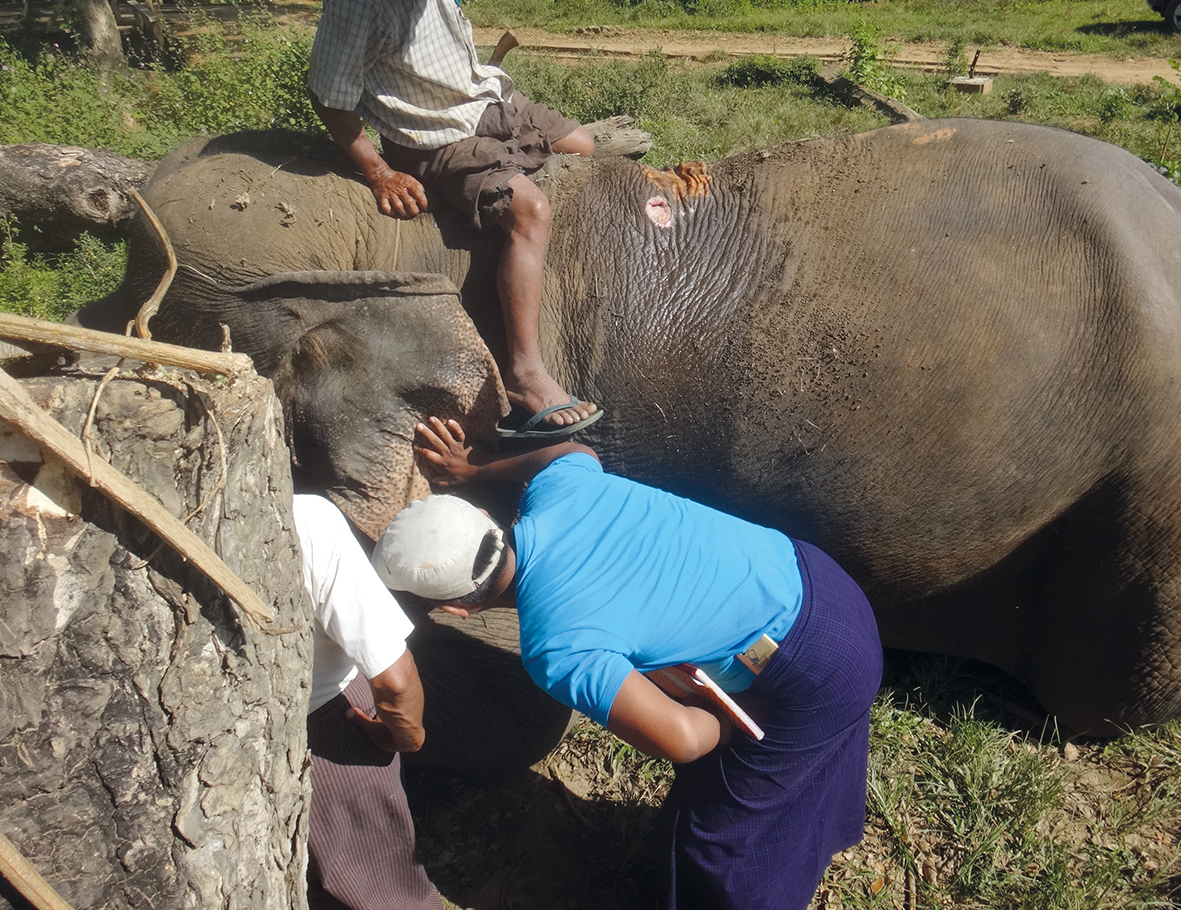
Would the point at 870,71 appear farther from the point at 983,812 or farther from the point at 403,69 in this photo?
the point at 983,812

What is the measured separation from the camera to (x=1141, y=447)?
9.96ft

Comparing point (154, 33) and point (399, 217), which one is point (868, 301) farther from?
point (154, 33)

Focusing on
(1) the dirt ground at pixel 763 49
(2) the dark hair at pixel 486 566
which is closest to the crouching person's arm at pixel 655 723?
(2) the dark hair at pixel 486 566

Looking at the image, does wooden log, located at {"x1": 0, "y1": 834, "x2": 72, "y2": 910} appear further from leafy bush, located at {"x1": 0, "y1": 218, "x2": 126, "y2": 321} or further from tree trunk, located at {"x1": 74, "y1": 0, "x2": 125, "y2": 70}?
tree trunk, located at {"x1": 74, "y1": 0, "x2": 125, "y2": 70}

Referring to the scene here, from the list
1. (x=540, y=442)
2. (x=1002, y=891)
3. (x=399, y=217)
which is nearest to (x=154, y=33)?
(x=399, y=217)

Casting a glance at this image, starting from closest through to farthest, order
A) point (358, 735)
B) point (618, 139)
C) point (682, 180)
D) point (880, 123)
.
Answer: point (358, 735)
point (682, 180)
point (618, 139)
point (880, 123)

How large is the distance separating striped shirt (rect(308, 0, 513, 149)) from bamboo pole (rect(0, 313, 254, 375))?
1.96 m

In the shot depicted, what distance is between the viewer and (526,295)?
10.9 ft

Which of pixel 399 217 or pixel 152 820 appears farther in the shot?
pixel 399 217

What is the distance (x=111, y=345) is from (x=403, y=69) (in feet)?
7.14

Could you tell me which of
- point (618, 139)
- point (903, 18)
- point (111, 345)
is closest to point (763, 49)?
point (903, 18)

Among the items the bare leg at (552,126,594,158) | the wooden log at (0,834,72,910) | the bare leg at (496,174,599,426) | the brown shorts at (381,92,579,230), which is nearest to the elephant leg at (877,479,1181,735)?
the bare leg at (496,174,599,426)

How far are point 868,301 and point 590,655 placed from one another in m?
1.80

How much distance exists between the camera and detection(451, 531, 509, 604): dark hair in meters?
2.46
